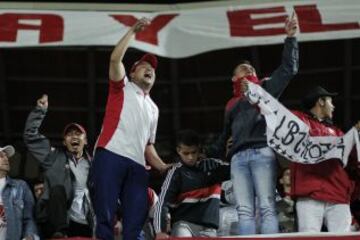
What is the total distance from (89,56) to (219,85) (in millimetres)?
1926

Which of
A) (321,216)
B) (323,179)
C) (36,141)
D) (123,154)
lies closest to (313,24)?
(323,179)

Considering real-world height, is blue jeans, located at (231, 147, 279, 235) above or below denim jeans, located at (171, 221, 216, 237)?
above

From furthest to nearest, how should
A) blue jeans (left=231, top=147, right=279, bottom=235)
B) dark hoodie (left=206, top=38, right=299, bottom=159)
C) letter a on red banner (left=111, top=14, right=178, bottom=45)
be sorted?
letter a on red banner (left=111, top=14, right=178, bottom=45) < dark hoodie (left=206, top=38, right=299, bottom=159) < blue jeans (left=231, top=147, right=279, bottom=235)

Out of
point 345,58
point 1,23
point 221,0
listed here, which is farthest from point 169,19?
point 345,58

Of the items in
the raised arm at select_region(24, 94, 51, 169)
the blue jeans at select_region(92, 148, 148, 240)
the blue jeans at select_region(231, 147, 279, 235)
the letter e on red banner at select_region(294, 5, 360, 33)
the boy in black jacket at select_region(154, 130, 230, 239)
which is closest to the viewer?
the blue jeans at select_region(92, 148, 148, 240)

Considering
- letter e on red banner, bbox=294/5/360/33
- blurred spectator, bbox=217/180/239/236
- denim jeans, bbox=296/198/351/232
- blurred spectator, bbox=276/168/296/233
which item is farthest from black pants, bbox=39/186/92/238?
letter e on red banner, bbox=294/5/360/33

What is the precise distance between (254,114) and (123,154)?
1296 mm

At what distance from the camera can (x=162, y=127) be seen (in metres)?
15.0

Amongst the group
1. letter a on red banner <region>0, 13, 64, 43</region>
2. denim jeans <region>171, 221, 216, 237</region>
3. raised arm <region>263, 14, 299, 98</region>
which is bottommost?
denim jeans <region>171, 221, 216, 237</region>

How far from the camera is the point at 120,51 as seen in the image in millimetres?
7035

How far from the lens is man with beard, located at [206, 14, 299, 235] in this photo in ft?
24.6

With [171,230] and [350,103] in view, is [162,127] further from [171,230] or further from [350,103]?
[171,230]

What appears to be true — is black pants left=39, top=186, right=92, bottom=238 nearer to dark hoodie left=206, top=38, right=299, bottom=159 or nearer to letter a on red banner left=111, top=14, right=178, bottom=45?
dark hoodie left=206, top=38, right=299, bottom=159

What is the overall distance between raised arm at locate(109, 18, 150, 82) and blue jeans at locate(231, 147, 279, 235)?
1.20 m
